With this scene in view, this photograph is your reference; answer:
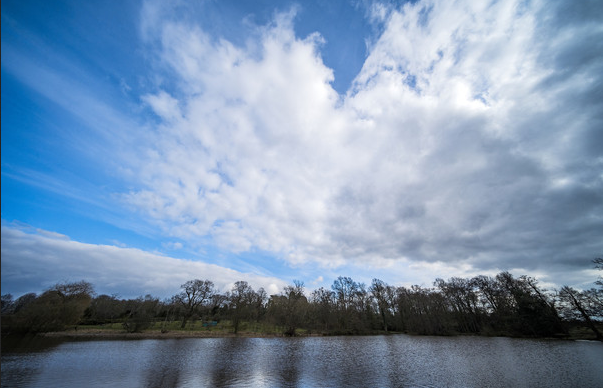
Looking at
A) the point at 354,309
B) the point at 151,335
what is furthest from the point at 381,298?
the point at 151,335

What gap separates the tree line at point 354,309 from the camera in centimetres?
4378

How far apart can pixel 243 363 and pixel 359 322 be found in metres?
47.7

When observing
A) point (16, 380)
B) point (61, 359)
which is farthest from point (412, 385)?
point (61, 359)

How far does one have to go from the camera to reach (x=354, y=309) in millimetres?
66938

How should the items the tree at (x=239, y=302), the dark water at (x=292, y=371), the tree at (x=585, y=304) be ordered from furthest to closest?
the tree at (x=239, y=302) → the tree at (x=585, y=304) → the dark water at (x=292, y=371)

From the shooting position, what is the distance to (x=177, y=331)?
5328 cm

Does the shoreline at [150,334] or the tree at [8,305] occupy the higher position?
the tree at [8,305]

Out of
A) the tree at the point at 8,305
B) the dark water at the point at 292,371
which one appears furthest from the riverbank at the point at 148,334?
the dark water at the point at 292,371

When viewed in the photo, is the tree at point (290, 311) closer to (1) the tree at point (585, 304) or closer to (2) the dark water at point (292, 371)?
(2) the dark water at point (292, 371)

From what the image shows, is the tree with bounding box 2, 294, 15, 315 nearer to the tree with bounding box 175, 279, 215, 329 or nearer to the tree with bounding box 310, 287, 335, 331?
the tree with bounding box 175, 279, 215, 329

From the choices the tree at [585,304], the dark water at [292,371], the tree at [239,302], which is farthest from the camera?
the tree at [239,302]

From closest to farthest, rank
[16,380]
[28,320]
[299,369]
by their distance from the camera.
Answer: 1. [16,380]
2. [299,369]
3. [28,320]

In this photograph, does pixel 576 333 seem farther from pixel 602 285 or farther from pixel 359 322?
pixel 359 322

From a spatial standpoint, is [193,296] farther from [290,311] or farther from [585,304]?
[585,304]
